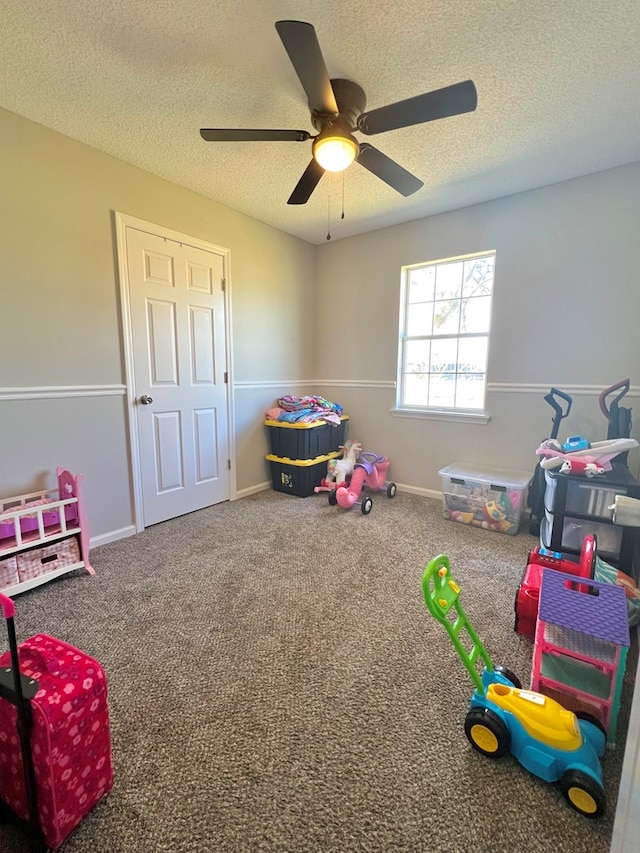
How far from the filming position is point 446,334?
3393mm

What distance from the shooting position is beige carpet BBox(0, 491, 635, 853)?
0.94 metres

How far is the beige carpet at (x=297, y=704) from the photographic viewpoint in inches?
37.2

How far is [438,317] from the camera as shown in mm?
3432

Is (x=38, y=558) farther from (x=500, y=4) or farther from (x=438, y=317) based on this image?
(x=438, y=317)

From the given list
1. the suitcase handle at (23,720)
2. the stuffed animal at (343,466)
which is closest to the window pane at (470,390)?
the stuffed animal at (343,466)

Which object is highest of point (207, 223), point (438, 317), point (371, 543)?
point (207, 223)

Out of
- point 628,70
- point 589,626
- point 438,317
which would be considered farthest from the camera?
point 438,317

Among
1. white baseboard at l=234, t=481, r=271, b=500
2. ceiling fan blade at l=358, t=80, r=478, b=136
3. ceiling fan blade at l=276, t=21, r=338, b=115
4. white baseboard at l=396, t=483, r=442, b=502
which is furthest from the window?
ceiling fan blade at l=276, t=21, r=338, b=115

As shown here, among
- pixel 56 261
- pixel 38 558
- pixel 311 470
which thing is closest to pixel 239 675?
pixel 38 558

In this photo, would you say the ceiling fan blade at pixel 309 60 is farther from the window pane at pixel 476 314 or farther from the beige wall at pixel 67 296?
the window pane at pixel 476 314

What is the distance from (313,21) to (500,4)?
0.73 metres

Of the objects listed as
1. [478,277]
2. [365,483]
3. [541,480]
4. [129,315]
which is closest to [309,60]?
[129,315]

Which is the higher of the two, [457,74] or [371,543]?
[457,74]

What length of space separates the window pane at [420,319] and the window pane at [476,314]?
0.30 metres
